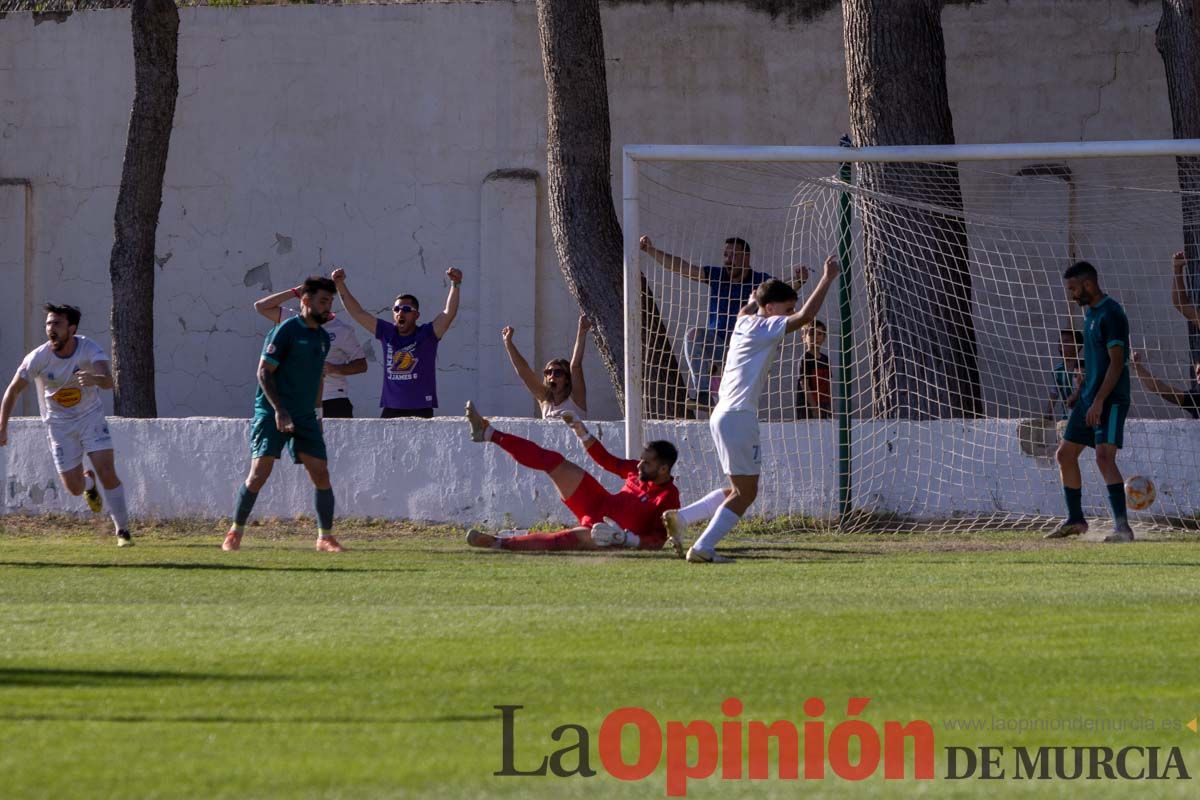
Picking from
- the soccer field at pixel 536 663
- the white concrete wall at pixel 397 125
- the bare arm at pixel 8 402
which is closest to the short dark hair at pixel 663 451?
the soccer field at pixel 536 663

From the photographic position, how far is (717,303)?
14.2 m

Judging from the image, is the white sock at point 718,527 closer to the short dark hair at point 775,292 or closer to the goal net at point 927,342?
the short dark hair at point 775,292

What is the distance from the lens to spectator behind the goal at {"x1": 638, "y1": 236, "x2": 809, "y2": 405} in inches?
545

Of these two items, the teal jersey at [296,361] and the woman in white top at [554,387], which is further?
the woman in white top at [554,387]

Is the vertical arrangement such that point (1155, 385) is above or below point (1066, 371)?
below

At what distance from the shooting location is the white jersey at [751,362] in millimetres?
10484

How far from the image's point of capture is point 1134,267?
16.2m

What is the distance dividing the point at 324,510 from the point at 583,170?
483cm

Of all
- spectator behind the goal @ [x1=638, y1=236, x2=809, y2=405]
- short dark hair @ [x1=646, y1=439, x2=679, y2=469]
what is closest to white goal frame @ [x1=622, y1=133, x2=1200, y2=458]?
spectator behind the goal @ [x1=638, y1=236, x2=809, y2=405]

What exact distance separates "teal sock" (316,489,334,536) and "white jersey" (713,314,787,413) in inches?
127

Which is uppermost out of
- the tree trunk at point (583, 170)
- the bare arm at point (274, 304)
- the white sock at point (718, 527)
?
the tree trunk at point (583, 170)

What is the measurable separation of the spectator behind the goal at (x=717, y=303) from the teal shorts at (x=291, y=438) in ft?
10.6

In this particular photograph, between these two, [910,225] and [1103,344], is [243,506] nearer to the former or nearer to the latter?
[910,225]

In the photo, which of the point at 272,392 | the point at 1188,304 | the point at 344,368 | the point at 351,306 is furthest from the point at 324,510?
the point at 1188,304
